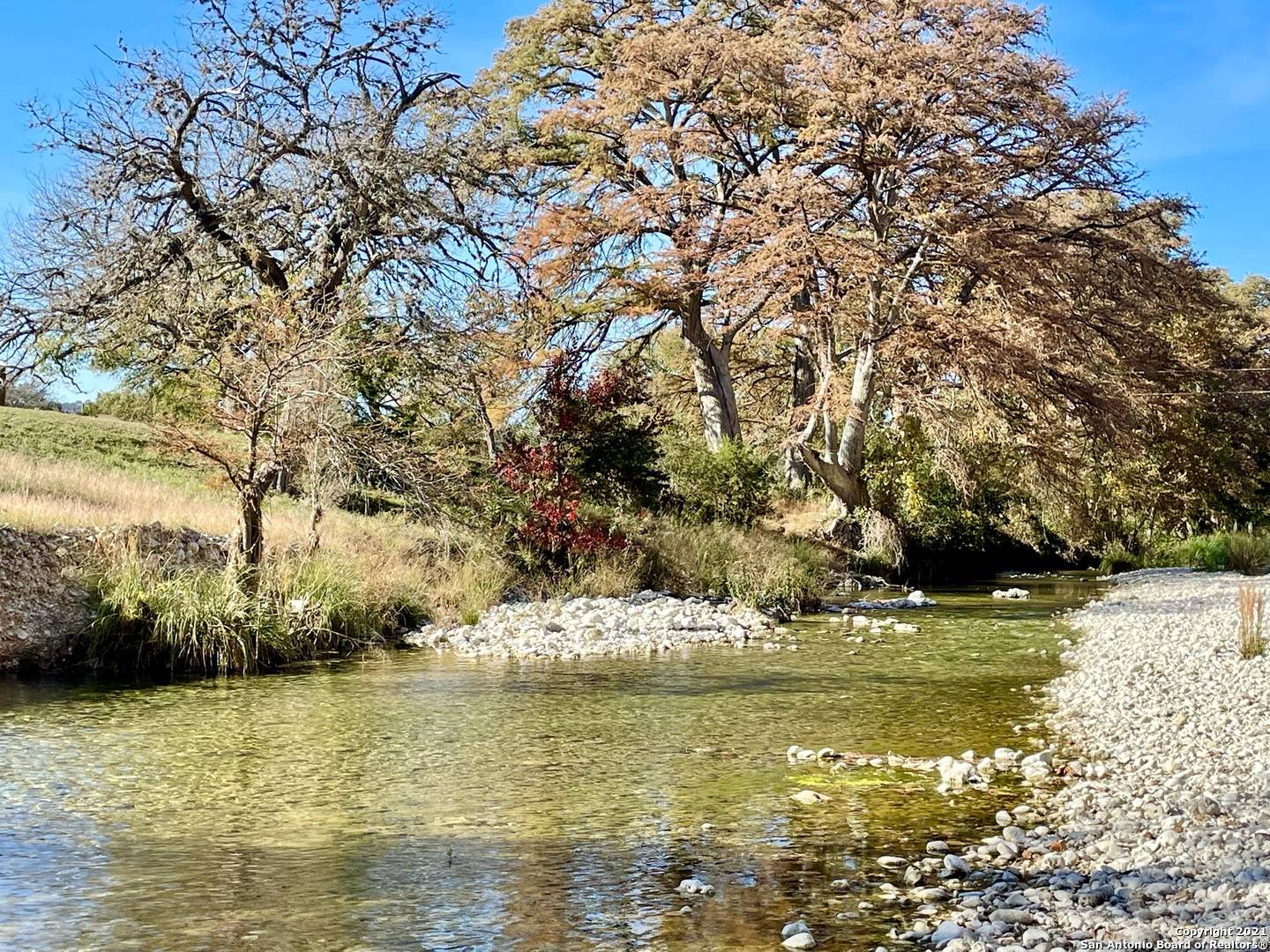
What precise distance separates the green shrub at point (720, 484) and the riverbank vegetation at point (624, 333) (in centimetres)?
9

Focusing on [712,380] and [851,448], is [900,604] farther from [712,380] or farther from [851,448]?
[712,380]

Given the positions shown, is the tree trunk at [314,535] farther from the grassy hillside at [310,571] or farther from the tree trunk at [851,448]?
the tree trunk at [851,448]

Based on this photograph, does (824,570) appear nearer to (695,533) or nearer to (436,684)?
(695,533)

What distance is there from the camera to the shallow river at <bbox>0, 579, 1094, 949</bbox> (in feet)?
15.0

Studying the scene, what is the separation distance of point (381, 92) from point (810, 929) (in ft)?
52.8

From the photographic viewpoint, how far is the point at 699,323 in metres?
25.7

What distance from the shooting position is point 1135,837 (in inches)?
211

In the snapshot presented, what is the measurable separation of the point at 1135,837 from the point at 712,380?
21170 millimetres

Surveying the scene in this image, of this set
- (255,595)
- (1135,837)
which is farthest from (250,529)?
(1135,837)

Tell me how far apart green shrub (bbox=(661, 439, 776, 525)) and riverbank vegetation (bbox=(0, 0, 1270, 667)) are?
0.09 metres

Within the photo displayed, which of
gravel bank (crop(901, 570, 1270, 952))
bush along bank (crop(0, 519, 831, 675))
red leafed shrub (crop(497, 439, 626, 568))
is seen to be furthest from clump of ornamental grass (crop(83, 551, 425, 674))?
gravel bank (crop(901, 570, 1270, 952))

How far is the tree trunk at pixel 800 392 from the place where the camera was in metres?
26.6

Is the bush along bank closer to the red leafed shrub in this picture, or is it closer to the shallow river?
the red leafed shrub

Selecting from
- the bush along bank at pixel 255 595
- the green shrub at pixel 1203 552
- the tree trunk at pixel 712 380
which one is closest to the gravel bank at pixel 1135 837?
the bush along bank at pixel 255 595
